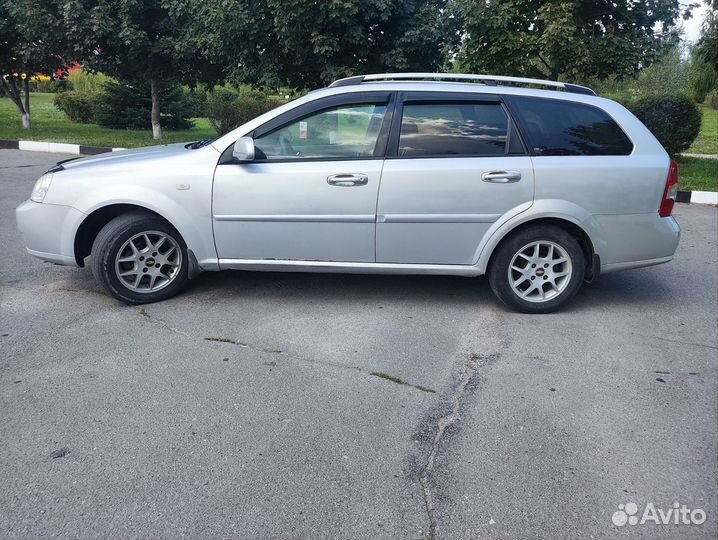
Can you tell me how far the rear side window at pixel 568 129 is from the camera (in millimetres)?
4895

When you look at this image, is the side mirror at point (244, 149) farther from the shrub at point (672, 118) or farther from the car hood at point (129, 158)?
the shrub at point (672, 118)

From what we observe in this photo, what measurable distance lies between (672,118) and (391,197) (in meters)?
10.4

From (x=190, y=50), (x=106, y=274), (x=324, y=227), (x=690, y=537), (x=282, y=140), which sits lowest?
(x=690, y=537)

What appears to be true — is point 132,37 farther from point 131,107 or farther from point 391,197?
point 391,197

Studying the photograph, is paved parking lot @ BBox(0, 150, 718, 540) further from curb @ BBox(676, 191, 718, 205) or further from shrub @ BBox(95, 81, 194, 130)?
shrub @ BBox(95, 81, 194, 130)

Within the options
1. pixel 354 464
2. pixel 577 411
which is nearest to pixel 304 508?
pixel 354 464

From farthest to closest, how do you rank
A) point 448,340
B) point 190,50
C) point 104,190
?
point 190,50, point 104,190, point 448,340

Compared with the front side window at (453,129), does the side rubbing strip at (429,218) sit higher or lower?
lower

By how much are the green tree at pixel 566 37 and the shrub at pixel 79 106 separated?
644 inches

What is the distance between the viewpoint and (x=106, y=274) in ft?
15.8

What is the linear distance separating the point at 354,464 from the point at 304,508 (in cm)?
37

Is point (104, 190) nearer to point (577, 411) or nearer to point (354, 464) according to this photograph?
point (354, 464)

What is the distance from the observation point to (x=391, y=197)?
15.6ft

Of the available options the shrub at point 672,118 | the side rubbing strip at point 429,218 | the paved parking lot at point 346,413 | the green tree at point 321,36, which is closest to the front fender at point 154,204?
the paved parking lot at point 346,413
